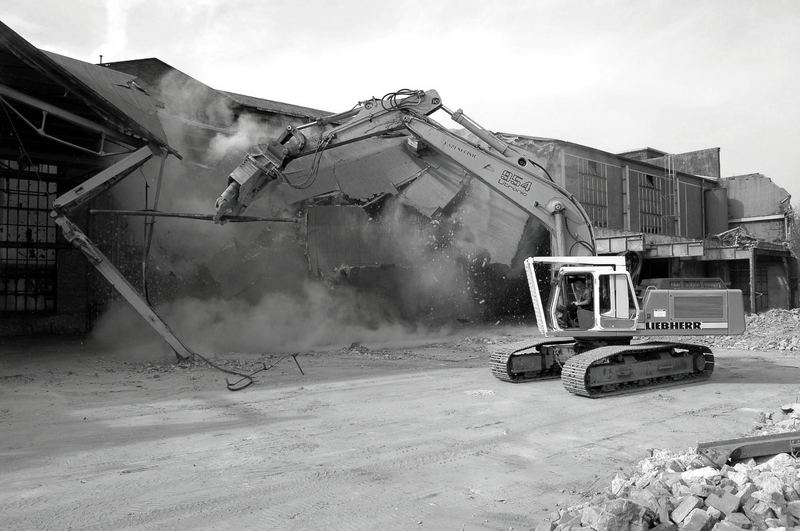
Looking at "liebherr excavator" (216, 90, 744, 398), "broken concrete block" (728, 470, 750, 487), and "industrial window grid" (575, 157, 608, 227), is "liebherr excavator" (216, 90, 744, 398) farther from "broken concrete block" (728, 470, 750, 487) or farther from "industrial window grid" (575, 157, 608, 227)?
"industrial window grid" (575, 157, 608, 227)

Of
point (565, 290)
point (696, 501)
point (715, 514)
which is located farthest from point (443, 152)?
point (715, 514)

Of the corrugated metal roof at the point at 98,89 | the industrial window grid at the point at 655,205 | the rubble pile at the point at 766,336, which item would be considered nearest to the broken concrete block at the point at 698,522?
the corrugated metal roof at the point at 98,89

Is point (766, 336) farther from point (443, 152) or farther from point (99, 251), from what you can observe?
point (99, 251)

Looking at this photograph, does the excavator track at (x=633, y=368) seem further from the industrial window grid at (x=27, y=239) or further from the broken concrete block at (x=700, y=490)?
the industrial window grid at (x=27, y=239)

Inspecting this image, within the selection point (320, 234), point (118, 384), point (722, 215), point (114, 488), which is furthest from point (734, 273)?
point (114, 488)

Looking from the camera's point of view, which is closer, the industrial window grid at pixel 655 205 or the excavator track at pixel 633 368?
the excavator track at pixel 633 368

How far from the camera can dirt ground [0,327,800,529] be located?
14.6 ft

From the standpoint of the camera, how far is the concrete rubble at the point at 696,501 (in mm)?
3643

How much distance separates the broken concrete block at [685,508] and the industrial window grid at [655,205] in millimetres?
25486

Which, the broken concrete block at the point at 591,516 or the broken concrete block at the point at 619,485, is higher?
the broken concrete block at the point at 591,516

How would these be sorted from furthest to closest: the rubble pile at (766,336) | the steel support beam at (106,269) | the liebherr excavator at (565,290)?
the rubble pile at (766,336)
the steel support beam at (106,269)
the liebherr excavator at (565,290)

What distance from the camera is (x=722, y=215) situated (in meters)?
33.3

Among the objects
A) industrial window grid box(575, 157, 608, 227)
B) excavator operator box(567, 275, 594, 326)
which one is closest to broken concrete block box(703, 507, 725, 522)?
excavator operator box(567, 275, 594, 326)

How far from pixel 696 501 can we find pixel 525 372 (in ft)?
21.4
